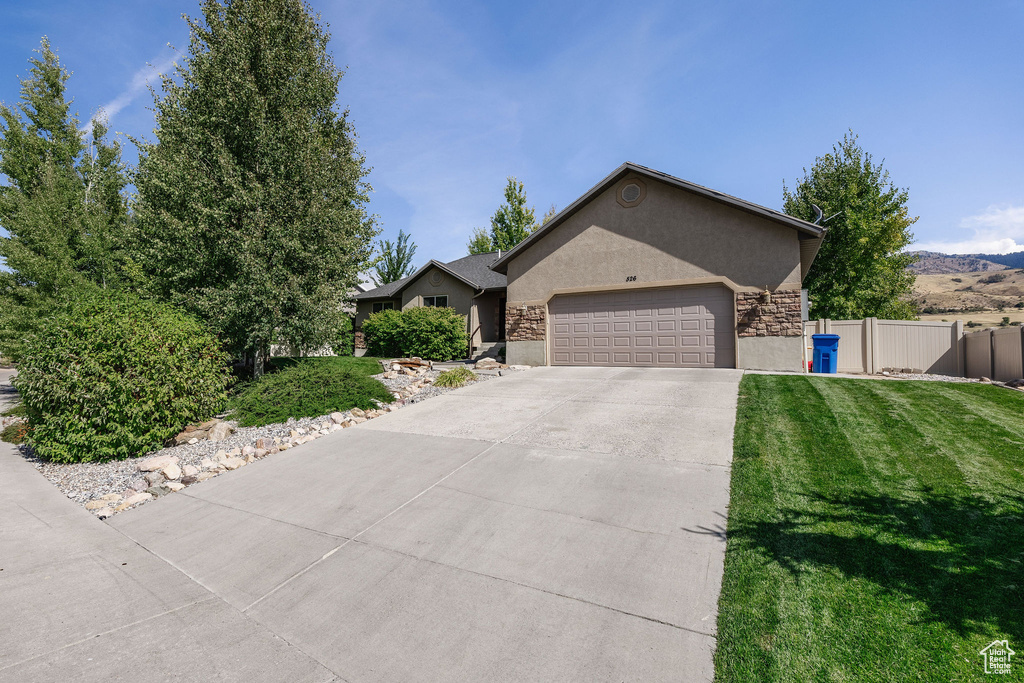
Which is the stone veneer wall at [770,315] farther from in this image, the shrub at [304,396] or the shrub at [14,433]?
the shrub at [14,433]

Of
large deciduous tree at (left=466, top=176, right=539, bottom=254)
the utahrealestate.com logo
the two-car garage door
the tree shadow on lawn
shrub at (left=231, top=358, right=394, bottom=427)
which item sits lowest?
the utahrealestate.com logo

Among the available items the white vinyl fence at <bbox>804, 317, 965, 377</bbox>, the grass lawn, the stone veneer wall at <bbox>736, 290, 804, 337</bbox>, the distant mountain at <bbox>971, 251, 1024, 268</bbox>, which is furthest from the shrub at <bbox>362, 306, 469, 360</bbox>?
the distant mountain at <bbox>971, 251, 1024, 268</bbox>

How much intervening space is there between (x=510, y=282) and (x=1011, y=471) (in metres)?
12.6

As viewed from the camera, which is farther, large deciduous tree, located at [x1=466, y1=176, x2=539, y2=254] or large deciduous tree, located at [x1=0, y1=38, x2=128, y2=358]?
large deciduous tree, located at [x1=466, y1=176, x2=539, y2=254]

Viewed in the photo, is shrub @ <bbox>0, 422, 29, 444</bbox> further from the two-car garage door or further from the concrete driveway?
the two-car garage door

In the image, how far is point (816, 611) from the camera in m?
2.64

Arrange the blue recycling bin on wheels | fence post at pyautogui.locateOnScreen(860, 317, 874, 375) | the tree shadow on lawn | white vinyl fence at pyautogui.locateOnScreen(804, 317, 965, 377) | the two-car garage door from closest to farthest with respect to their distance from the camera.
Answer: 1. the tree shadow on lawn
2. white vinyl fence at pyautogui.locateOnScreen(804, 317, 965, 377)
3. the blue recycling bin on wheels
4. the two-car garage door
5. fence post at pyautogui.locateOnScreen(860, 317, 874, 375)

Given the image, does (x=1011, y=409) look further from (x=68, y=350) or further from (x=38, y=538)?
(x=68, y=350)

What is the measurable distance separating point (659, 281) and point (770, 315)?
9.75 ft

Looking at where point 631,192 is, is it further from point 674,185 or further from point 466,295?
point 466,295

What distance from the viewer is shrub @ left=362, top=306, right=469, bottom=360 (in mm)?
18438

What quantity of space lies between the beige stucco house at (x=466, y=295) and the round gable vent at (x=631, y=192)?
8024 millimetres

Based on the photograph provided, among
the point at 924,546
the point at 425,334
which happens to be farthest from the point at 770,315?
the point at 425,334

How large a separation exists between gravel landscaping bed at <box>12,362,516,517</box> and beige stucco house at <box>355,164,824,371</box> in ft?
25.1
